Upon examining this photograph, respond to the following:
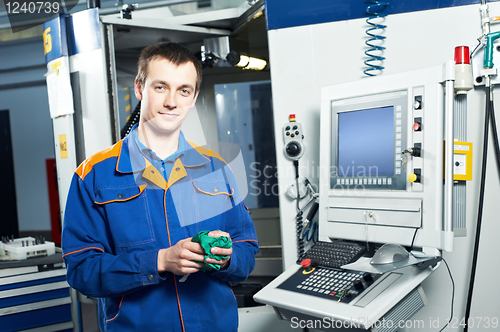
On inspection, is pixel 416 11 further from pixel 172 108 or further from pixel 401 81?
pixel 172 108

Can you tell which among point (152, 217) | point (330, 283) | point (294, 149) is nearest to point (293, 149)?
point (294, 149)

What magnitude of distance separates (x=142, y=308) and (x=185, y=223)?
0.85ft

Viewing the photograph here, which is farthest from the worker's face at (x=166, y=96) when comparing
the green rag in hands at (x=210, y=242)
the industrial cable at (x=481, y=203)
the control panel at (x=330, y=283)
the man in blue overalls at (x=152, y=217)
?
the industrial cable at (x=481, y=203)

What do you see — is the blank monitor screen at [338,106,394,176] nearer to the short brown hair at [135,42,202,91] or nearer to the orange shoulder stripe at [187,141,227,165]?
the orange shoulder stripe at [187,141,227,165]

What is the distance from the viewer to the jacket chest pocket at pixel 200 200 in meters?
1.09

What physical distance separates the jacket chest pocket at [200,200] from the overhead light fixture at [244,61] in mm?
1554

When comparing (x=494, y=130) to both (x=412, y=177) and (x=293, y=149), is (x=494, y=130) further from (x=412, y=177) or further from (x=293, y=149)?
(x=293, y=149)

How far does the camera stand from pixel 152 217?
3.60ft

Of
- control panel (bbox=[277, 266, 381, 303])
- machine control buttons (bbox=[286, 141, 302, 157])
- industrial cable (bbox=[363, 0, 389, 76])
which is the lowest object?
control panel (bbox=[277, 266, 381, 303])

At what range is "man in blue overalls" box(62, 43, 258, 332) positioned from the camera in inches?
40.6

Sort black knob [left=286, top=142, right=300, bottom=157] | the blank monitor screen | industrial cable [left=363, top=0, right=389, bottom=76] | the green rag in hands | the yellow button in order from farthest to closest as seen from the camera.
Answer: black knob [left=286, top=142, right=300, bottom=157] → industrial cable [left=363, top=0, right=389, bottom=76] → the blank monitor screen → the yellow button → the green rag in hands

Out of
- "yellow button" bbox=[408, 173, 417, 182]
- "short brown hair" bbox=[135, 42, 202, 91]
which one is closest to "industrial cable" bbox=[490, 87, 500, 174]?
"yellow button" bbox=[408, 173, 417, 182]

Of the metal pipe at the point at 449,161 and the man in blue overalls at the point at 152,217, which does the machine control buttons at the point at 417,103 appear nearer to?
the metal pipe at the point at 449,161

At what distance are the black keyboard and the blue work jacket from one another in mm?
455
